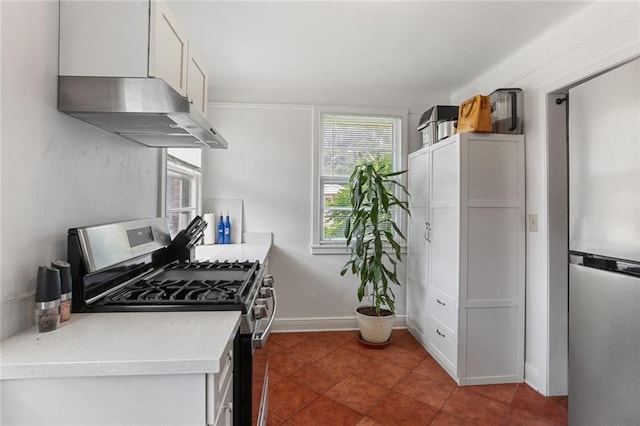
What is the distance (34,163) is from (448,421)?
2.33 m

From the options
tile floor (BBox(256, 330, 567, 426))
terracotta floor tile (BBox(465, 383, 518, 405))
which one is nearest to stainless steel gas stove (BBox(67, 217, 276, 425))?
tile floor (BBox(256, 330, 567, 426))

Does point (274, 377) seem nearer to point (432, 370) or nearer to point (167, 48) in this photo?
point (432, 370)

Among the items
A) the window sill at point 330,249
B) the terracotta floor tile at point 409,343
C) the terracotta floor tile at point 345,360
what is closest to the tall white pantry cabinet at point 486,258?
the terracotta floor tile at point 409,343

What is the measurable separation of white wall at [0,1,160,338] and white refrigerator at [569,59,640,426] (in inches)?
86.6

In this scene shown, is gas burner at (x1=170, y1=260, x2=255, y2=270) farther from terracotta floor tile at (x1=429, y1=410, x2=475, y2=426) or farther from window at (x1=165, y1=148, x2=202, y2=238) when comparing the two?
terracotta floor tile at (x1=429, y1=410, x2=475, y2=426)

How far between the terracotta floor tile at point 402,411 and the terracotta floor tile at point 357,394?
0.17ft

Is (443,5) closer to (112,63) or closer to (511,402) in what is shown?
→ (112,63)

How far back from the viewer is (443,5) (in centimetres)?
175

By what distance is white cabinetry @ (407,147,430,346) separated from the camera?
105 inches

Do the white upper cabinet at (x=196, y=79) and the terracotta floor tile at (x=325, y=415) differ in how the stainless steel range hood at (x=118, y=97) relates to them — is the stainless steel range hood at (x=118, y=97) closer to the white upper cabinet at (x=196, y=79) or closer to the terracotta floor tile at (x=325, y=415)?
the white upper cabinet at (x=196, y=79)

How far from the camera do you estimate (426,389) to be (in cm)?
208

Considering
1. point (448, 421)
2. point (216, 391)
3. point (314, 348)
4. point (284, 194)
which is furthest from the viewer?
point (284, 194)

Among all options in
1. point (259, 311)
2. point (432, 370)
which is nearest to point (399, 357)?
point (432, 370)

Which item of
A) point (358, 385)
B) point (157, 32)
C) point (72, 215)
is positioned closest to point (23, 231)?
point (72, 215)
